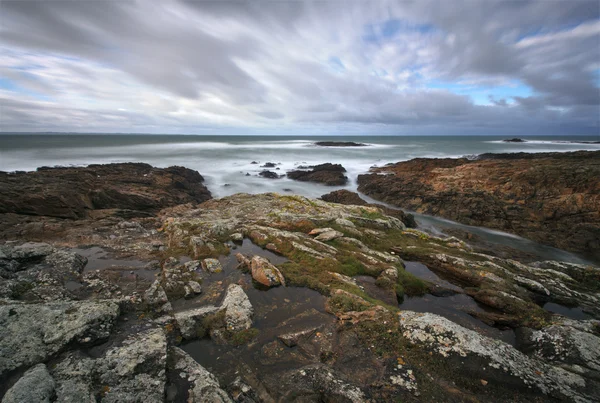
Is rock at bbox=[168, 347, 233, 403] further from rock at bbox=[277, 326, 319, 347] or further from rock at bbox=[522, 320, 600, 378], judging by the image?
rock at bbox=[522, 320, 600, 378]

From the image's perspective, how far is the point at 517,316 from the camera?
34.8 feet

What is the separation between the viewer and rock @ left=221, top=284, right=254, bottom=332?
354 inches

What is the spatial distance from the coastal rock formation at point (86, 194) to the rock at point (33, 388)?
19523 mm

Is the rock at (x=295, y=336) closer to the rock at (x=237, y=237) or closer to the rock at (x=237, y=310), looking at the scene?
the rock at (x=237, y=310)

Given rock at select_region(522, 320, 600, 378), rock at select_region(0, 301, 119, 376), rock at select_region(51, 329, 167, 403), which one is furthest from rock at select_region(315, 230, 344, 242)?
rock at select_region(0, 301, 119, 376)

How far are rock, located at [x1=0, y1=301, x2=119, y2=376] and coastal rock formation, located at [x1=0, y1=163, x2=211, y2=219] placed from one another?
1676cm

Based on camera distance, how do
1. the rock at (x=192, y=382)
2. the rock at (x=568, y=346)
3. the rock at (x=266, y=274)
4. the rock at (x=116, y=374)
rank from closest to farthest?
the rock at (x=116, y=374) → the rock at (x=192, y=382) → the rock at (x=568, y=346) → the rock at (x=266, y=274)

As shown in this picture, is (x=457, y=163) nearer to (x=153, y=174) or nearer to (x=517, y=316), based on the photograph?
(x=517, y=316)

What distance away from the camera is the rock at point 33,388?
199 inches

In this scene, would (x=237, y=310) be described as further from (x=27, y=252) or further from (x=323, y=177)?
(x=323, y=177)

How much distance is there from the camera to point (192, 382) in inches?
260

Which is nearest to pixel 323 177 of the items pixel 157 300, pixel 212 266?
pixel 212 266

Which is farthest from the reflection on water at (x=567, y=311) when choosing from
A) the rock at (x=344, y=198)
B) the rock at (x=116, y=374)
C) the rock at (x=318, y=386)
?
the rock at (x=344, y=198)

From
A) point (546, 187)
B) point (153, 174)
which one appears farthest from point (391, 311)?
point (153, 174)
